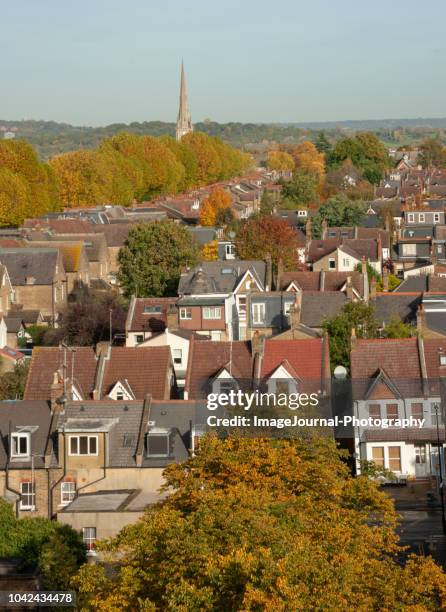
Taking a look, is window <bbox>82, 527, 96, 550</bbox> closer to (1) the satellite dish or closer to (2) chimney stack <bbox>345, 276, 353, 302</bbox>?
(1) the satellite dish

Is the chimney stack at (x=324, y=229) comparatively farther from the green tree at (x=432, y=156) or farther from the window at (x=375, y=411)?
the green tree at (x=432, y=156)

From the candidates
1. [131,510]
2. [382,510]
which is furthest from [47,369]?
[382,510]

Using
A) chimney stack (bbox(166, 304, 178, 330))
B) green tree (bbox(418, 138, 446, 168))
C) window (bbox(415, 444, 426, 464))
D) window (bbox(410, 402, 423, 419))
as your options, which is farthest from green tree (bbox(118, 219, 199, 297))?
green tree (bbox(418, 138, 446, 168))

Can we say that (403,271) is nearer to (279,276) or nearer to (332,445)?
(279,276)

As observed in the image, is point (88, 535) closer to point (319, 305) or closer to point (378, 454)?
point (378, 454)

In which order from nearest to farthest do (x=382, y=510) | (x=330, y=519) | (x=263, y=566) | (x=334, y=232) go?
(x=263, y=566) < (x=330, y=519) < (x=382, y=510) < (x=334, y=232)

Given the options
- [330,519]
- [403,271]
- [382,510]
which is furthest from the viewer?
[403,271]

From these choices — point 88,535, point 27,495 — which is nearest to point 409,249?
→ point 27,495

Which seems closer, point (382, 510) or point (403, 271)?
point (382, 510)
